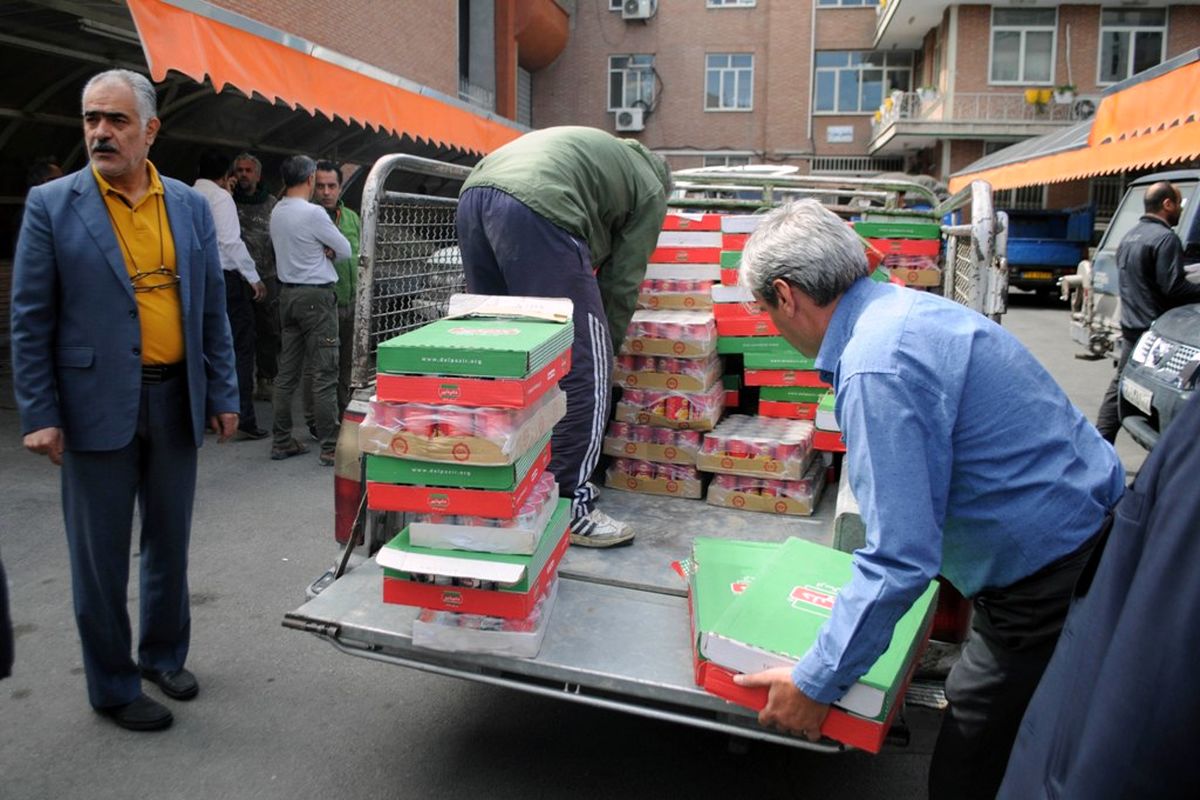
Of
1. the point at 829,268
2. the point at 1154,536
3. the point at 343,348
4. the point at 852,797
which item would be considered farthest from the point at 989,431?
the point at 343,348

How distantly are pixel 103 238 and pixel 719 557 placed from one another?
2.29 metres

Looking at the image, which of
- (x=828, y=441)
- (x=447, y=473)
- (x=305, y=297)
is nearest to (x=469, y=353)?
(x=447, y=473)

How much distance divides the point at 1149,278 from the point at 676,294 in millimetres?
4399

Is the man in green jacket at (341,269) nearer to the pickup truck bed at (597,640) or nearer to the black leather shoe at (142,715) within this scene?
the black leather shoe at (142,715)

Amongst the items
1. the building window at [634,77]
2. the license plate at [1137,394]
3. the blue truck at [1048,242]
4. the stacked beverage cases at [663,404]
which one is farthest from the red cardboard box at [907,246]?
the building window at [634,77]

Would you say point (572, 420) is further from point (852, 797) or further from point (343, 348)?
point (343, 348)

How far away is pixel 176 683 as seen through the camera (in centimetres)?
348

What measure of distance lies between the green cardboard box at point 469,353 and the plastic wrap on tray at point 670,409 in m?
1.51

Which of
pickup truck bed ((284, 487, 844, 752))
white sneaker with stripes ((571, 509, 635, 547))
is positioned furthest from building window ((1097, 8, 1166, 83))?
pickup truck bed ((284, 487, 844, 752))

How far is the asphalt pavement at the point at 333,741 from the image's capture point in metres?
2.99

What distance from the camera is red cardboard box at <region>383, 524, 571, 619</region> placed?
8.57 ft

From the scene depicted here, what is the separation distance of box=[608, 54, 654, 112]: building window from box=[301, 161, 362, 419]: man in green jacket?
29850mm

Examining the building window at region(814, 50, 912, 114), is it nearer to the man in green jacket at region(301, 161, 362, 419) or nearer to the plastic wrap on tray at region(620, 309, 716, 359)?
the man in green jacket at region(301, 161, 362, 419)

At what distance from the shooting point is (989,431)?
2.09 m
